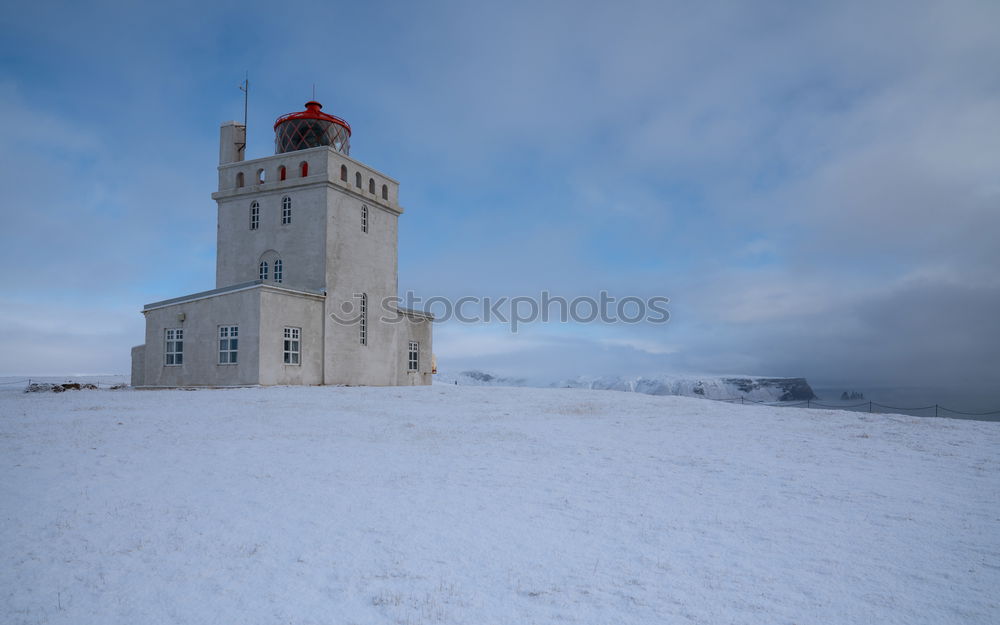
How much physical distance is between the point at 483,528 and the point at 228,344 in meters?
23.1

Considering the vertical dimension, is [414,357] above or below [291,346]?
below

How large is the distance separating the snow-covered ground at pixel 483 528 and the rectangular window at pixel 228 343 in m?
12.6

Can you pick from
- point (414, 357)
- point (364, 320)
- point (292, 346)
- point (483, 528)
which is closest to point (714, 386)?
point (414, 357)

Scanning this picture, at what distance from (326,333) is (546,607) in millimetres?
26828

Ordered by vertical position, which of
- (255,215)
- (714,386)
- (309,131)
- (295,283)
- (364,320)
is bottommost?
(714,386)

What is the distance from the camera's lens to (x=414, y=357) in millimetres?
Result: 37625

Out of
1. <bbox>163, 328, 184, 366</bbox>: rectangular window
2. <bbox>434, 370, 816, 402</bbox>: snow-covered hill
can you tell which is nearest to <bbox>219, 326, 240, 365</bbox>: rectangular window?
<bbox>163, 328, 184, 366</bbox>: rectangular window

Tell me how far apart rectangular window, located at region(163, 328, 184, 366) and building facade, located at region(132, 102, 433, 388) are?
0.05 metres

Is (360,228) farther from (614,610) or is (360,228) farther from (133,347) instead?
(614,610)

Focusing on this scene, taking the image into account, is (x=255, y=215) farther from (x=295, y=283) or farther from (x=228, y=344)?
(x=228, y=344)

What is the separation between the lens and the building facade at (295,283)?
26.8 m

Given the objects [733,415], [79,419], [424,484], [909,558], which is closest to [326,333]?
[79,419]

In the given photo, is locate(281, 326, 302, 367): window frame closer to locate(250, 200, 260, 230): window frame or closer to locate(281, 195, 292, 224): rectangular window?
locate(281, 195, 292, 224): rectangular window

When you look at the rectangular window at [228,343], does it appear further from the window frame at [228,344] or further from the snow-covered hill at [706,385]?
the snow-covered hill at [706,385]
